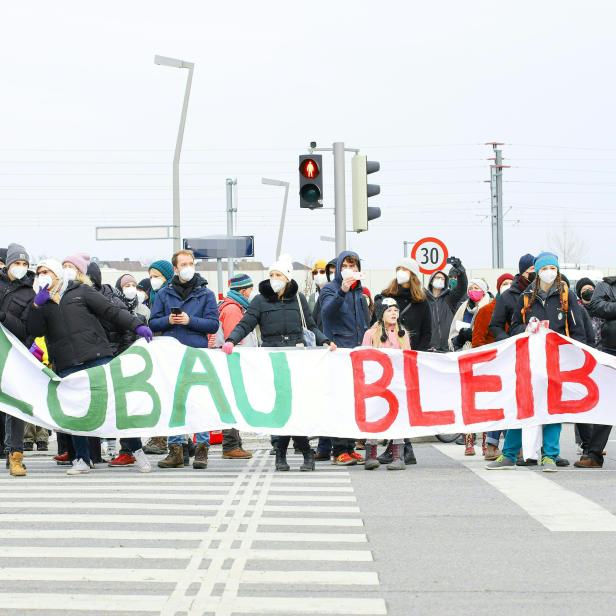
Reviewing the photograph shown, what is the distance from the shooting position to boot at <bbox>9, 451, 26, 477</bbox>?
12.9 metres

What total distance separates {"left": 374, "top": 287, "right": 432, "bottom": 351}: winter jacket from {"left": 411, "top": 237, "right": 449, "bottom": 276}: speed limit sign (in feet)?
20.4

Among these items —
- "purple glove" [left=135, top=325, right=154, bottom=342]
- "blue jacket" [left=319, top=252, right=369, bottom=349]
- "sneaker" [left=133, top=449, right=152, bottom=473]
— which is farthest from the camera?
"blue jacket" [left=319, top=252, right=369, bottom=349]

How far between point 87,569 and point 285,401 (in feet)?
19.4

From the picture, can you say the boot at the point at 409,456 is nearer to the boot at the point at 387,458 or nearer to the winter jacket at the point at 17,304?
the boot at the point at 387,458

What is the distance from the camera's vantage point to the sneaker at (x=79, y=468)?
13.0 metres

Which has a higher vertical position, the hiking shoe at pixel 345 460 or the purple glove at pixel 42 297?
the purple glove at pixel 42 297

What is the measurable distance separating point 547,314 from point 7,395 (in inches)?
212

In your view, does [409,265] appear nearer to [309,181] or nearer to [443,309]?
[443,309]

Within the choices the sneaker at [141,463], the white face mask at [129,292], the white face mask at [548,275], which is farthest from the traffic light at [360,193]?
the sneaker at [141,463]

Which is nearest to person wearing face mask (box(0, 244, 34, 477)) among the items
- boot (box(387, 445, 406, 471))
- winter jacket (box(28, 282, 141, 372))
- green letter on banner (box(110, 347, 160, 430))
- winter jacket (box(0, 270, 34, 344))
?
winter jacket (box(0, 270, 34, 344))

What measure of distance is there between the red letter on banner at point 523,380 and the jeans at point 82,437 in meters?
4.09

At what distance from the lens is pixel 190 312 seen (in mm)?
13648

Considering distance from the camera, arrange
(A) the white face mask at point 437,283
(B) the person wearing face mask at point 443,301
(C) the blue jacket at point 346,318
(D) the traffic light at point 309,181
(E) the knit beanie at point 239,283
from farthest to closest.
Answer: (D) the traffic light at point 309,181 → (A) the white face mask at point 437,283 → (B) the person wearing face mask at point 443,301 → (E) the knit beanie at point 239,283 → (C) the blue jacket at point 346,318

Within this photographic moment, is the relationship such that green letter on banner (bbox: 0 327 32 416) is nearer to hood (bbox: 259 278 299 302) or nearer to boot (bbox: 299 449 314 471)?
hood (bbox: 259 278 299 302)
